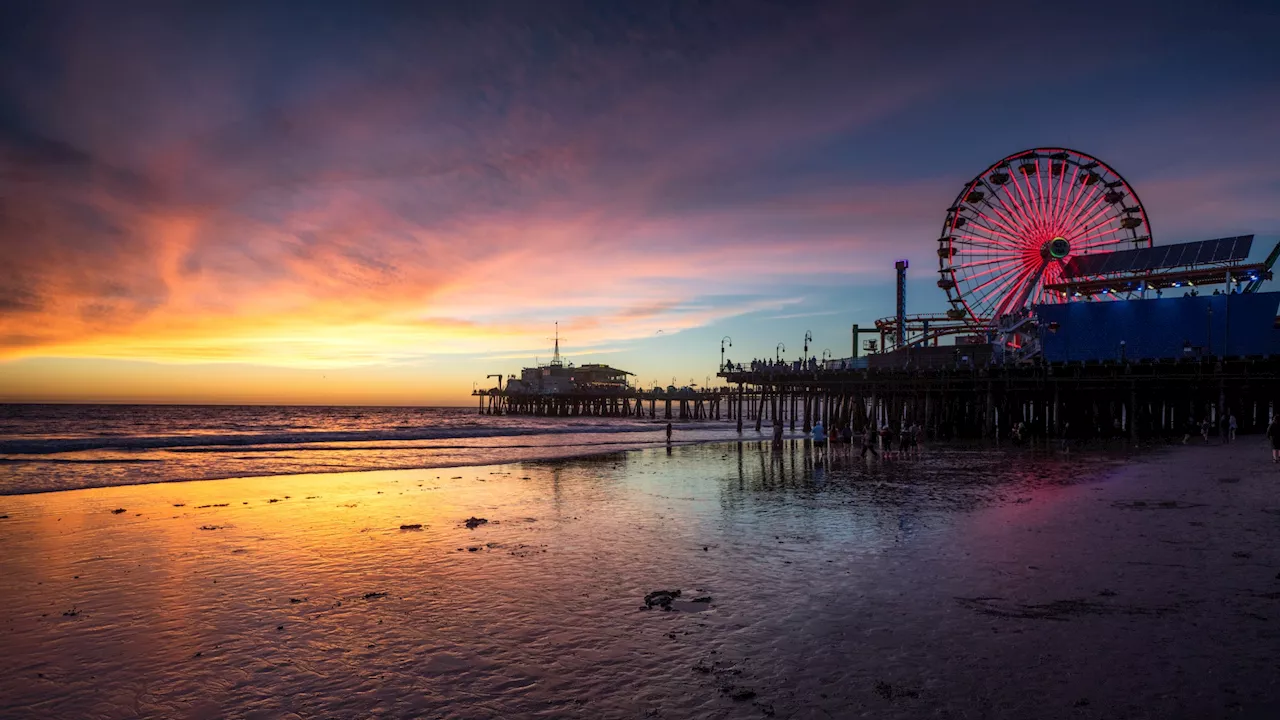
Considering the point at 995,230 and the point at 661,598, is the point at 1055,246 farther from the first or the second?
the point at 661,598

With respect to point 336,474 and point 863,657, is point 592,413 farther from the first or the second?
point 863,657

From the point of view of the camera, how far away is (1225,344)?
48.8 meters

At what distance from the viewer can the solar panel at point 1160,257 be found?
2072 inches

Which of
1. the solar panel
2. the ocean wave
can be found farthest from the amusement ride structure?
the ocean wave

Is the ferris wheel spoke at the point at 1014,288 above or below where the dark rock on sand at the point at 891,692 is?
above

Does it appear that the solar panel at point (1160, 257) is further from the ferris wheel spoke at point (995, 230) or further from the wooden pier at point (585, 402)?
the wooden pier at point (585, 402)

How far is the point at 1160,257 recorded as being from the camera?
5547 cm

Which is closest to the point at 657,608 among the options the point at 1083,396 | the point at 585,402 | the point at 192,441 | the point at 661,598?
the point at 661,598

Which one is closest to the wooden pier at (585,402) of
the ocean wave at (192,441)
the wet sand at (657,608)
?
the ocean wave at (192,441)

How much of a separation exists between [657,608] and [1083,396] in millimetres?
50343

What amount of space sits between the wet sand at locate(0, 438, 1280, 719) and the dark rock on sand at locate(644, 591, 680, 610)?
0.12m

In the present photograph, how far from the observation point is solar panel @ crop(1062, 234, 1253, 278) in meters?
52.6

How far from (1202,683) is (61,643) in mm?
12125

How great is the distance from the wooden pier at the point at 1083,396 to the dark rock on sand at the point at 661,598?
38388mm
